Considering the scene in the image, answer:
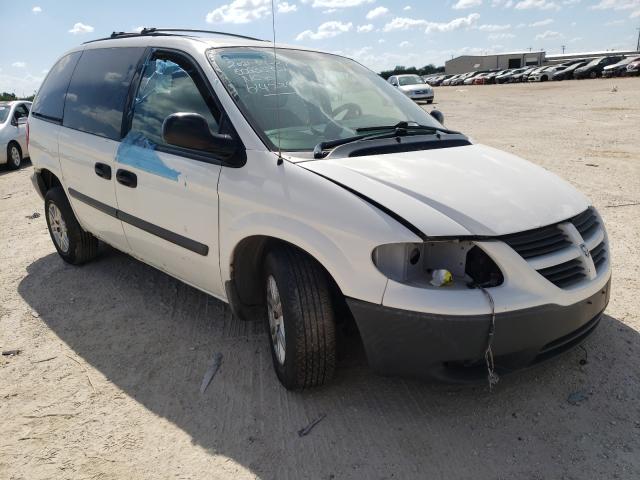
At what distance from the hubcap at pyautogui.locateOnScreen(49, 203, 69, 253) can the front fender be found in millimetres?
2582

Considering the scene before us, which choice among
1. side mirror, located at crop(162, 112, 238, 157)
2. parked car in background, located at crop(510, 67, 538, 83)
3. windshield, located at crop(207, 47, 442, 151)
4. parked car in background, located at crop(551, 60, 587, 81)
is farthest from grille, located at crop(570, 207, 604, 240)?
parked car in background, located at crop(510, 67, 538, 83)

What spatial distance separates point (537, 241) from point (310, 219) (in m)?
1.01

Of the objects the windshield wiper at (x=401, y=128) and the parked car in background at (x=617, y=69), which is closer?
the windshield wiper at (x=401, y=128)

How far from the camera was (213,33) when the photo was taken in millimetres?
4055

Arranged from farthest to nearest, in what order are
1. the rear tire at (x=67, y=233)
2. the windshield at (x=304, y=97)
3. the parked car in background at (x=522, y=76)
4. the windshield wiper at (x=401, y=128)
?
1. the parked car in background at (x=522, y=76)
2. the rear tire at (x=67, y=233)
3. the windshield wiper at (x=401, y=128)
4. the windshield at (x=304, y=97)

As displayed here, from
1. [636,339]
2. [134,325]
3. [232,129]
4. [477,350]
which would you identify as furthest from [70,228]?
[636,339]

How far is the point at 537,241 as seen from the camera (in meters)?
2.39

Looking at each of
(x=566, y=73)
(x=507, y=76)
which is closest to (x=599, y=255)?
(x=566, y=73)

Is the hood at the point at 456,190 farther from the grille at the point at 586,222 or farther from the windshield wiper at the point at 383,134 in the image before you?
the windshield wiper at the point at 383,134

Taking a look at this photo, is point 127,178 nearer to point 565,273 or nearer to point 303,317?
point 303,317

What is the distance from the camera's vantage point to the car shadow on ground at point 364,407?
2.37 metres

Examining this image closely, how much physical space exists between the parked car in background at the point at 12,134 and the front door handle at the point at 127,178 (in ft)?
31.5

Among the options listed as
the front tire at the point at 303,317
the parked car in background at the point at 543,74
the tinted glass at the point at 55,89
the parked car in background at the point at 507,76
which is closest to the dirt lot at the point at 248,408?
the front tire at the point at 303,317

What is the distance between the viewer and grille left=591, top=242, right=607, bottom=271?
8.73 feet
